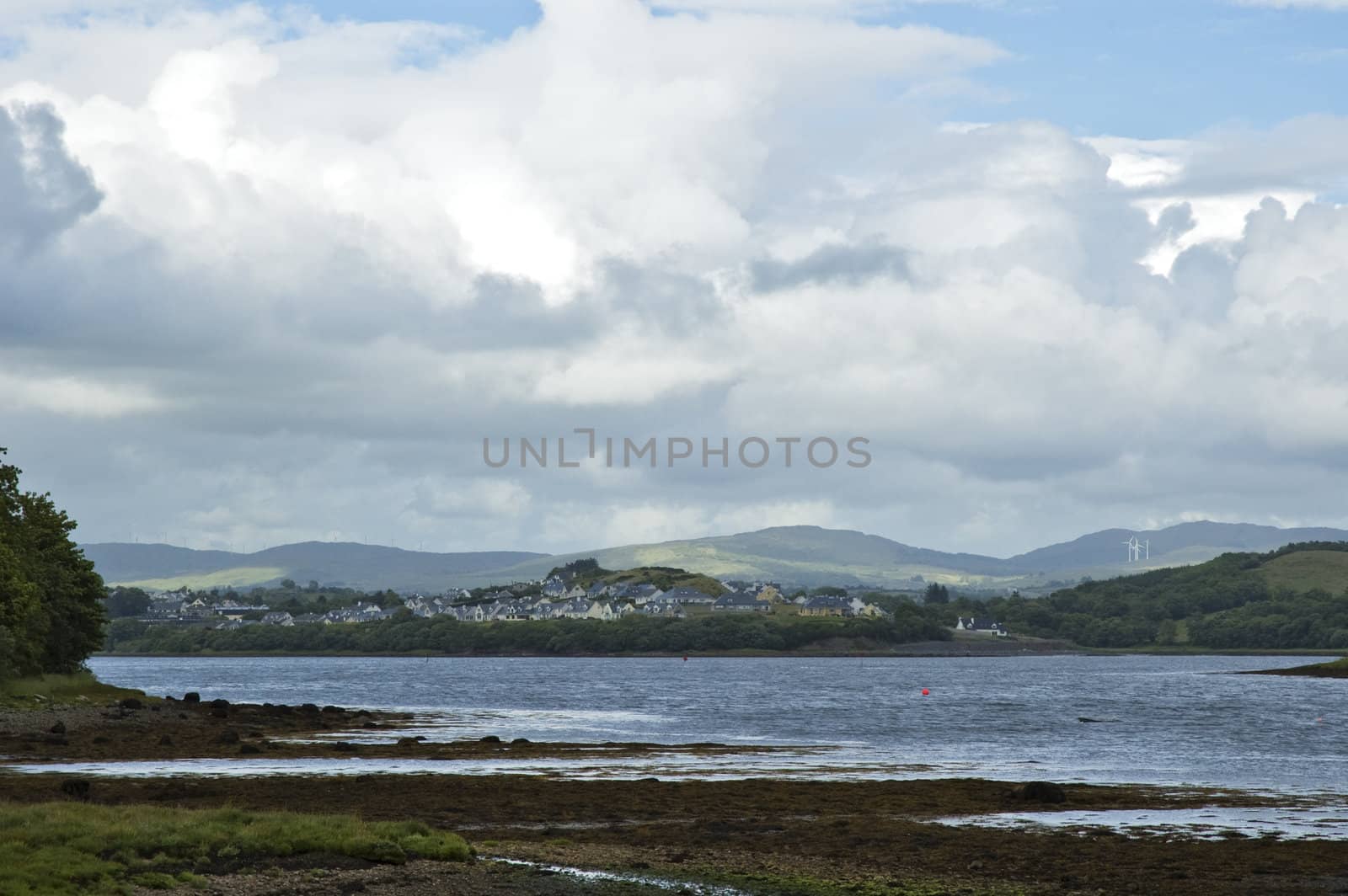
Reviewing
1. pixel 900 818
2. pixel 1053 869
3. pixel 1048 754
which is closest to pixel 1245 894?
pixel 1053 869

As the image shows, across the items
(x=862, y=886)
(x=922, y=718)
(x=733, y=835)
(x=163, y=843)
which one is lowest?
(x=922, y=718)

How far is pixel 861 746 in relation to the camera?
7556 cm

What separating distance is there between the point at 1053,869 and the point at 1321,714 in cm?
8689

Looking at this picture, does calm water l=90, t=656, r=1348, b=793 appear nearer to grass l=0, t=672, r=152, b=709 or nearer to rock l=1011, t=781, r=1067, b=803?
rock l=1011, t=781, r=1067, b=803

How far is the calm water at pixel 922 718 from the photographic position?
63344 mm

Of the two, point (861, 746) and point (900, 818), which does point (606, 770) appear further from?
point (861, 746)

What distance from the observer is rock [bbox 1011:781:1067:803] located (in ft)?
153

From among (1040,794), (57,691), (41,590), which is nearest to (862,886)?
(1040,794)

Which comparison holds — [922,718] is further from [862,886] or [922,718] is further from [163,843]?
[163,843]

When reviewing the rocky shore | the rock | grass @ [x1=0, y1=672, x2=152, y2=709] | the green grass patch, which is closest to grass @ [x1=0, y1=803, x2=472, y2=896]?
the rocky shore

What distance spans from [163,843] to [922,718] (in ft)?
254

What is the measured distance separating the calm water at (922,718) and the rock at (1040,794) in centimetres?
1078

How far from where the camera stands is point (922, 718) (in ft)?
335

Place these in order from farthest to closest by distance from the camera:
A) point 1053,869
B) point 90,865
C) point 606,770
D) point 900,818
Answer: point 606,770, point 900,818, point 1053,869, point 90,865
